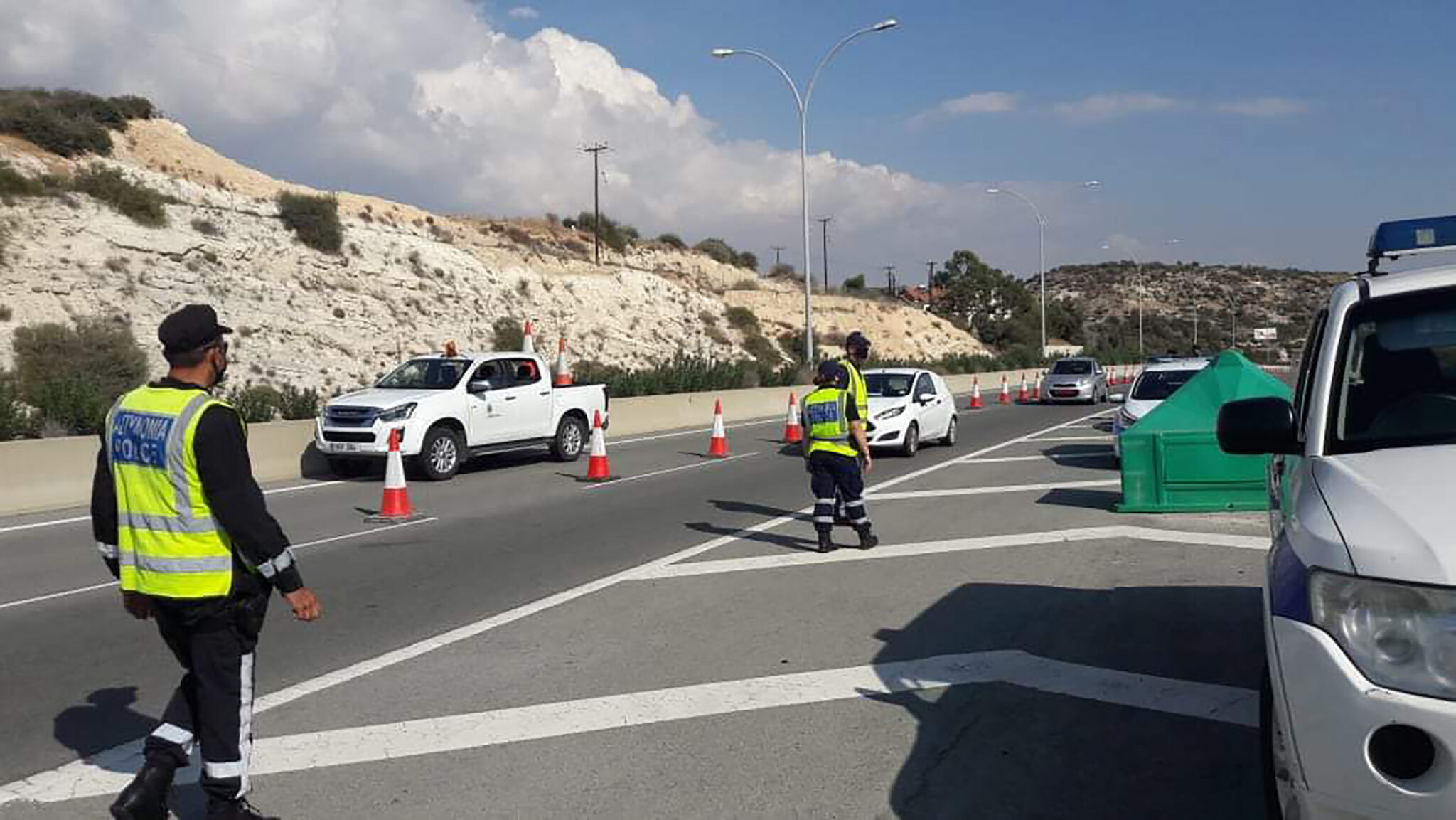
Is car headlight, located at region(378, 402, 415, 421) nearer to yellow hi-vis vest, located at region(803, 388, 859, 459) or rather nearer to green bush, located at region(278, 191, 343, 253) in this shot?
yellow hi-vis vest, located at region(803, 388, 859, 459)

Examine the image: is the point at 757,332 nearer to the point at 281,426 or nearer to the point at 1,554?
the point at 281,426

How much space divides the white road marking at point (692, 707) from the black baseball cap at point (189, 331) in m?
2.00

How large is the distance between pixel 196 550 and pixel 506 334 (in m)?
42.7

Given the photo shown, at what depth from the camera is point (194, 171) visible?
2021 inches

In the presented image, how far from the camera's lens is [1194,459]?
1216cm

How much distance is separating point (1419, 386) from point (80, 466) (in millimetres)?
15759

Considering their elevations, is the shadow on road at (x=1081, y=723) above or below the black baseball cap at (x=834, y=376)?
below

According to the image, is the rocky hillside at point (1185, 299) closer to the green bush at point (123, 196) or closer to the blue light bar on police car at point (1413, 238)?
the green bush at point (123, 196)

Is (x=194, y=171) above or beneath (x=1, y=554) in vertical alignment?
above

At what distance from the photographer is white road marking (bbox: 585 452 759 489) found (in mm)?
16734

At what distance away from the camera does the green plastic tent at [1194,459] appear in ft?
39.7

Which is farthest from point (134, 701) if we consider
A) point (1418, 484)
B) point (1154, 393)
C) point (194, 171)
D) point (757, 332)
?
point (757, 332)

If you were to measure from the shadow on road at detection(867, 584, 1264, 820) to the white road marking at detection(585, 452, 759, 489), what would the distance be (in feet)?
29.1

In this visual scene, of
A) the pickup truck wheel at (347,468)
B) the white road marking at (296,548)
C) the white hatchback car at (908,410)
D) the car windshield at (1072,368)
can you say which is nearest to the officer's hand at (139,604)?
the white road marking at (296,548)
